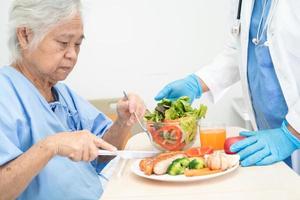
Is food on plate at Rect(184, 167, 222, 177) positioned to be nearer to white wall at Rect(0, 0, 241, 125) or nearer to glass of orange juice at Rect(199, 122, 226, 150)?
glass of orange juice at Rect(199, 122, 226, 150)

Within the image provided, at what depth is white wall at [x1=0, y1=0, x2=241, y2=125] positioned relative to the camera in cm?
233

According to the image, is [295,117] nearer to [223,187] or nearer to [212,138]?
[212,138]

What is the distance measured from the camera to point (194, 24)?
7.68 feet

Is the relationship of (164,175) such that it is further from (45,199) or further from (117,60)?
(117,60)

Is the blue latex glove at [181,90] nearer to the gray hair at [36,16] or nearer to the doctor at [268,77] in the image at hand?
the doctor at [268,77]

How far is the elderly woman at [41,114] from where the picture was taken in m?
0.98

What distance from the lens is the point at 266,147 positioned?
1.08 m

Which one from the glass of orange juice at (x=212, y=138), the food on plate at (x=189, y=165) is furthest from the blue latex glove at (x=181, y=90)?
the food on plate at (x=189, y=165)

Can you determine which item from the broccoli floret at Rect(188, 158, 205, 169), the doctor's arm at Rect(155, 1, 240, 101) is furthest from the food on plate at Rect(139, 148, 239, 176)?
the doctor's arm at Rect(155, 1, 240, 101)

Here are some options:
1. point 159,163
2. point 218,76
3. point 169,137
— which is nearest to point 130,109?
point 169,137

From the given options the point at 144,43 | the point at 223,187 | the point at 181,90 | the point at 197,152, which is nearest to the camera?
the point at 223,187

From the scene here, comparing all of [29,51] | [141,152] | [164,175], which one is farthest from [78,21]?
[164,175]

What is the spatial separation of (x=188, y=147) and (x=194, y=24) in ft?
4.34

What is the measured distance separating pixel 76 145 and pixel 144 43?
4.81 feet
